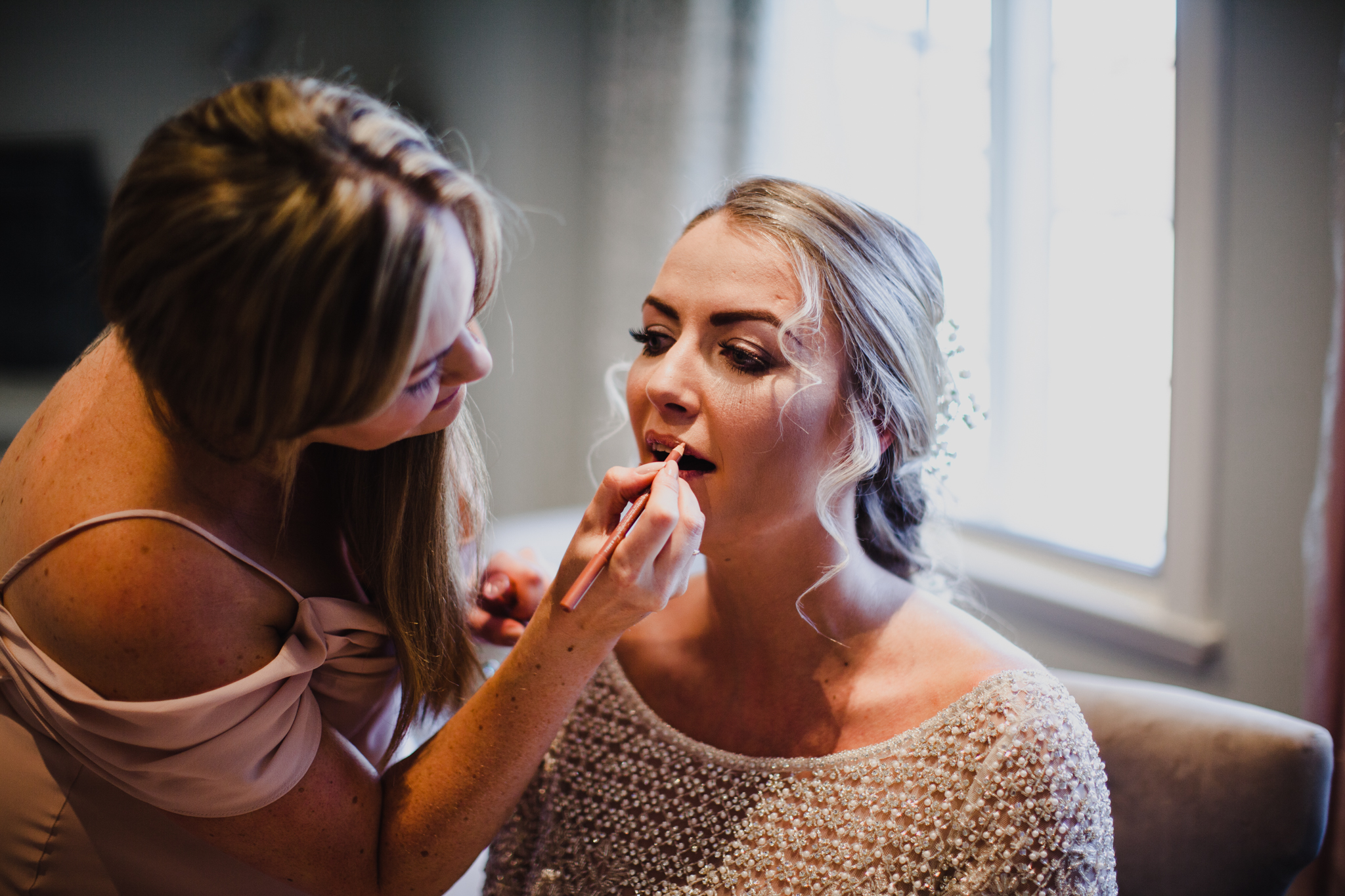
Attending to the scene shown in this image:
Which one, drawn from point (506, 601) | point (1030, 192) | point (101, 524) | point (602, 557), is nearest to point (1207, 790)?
point (602, 557)

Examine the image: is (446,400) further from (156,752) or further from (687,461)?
(156,752)

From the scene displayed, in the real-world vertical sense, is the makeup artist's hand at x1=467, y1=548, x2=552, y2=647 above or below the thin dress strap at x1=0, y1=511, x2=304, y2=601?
below

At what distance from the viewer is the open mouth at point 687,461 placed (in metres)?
1.05

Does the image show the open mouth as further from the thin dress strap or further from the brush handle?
the thin dress strap

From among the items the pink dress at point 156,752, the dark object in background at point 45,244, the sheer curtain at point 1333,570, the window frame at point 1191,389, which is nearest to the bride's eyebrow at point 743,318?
the pink dress at point 156,752

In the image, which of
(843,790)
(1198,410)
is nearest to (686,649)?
(843,790)

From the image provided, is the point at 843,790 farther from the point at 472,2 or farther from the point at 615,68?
the point at 472,2

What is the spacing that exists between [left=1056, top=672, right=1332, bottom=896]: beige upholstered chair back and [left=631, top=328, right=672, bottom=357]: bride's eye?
2.64 feet

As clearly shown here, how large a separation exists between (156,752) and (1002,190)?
94.2 inches

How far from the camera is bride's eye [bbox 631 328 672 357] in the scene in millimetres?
1130

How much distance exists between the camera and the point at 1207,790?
3.74ft

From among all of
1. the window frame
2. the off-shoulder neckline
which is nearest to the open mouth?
the off-shoulder neckline

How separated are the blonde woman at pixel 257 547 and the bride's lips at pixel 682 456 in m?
0.11

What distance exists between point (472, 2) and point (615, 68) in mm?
628
